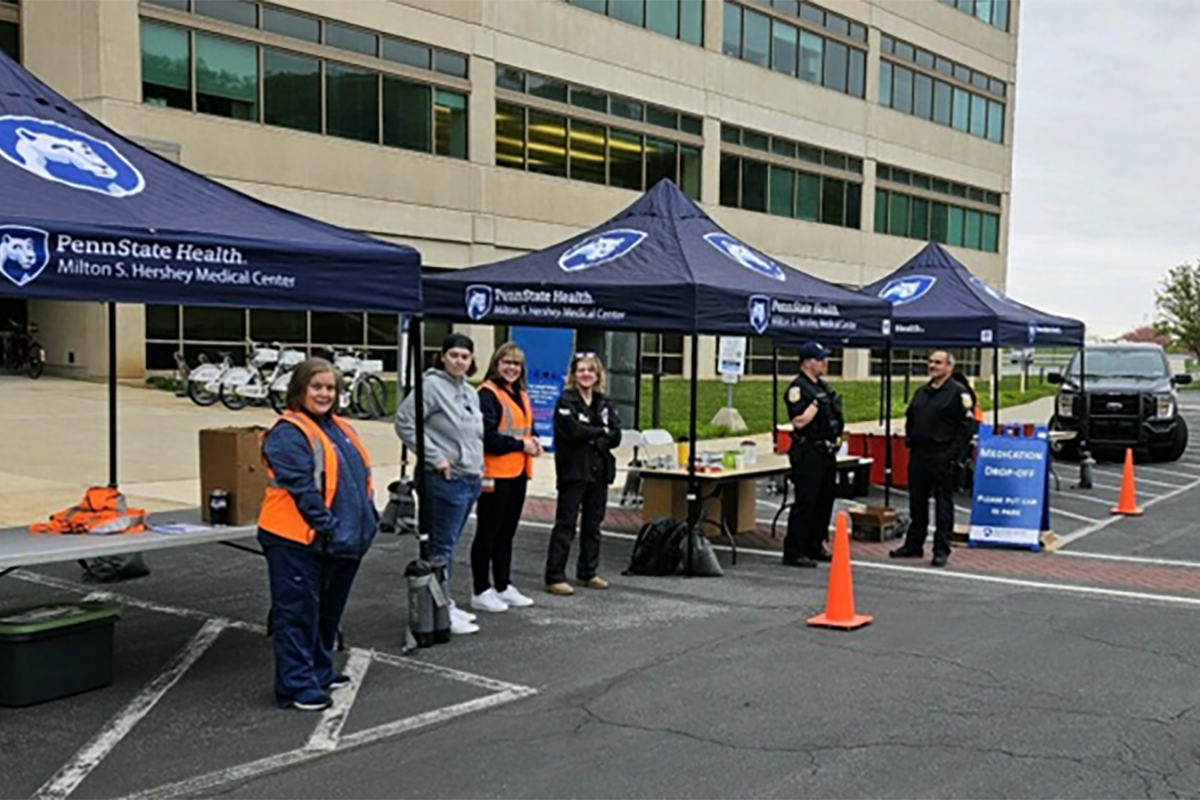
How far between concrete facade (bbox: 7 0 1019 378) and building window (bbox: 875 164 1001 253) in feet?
2.36

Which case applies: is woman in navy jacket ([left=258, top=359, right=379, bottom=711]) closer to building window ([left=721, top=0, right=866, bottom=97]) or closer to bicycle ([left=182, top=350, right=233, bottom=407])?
bicycle ([left=182, top=350, right=233, bottom=407])

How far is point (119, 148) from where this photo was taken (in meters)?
7.28

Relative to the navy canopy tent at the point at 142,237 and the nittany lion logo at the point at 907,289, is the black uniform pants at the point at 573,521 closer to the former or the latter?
the navy canopy tent at the point at 142,237

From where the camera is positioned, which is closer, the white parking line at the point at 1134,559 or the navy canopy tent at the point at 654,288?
the navy canopy tent at the point at 654,288

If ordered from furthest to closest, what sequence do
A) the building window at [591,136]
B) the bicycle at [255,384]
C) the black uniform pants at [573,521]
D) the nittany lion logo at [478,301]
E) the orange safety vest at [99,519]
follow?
1. the building window at [591,136]
2. the bicycle at [255,384]
3. the nittany lion logo at [478,301]
4. the black uniform pants at [573,521]
5. the orange safety vest at [99,519]

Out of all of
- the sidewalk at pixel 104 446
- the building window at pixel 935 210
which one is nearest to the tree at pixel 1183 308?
the building window at pixel 935 210

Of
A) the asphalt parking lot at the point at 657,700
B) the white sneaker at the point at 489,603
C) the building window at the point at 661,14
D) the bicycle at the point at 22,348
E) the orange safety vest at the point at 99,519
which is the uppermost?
the building window at the point at 661,14

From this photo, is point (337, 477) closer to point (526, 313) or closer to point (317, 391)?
point (317, 391)

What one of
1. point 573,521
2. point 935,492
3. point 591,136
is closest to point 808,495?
point 935,492

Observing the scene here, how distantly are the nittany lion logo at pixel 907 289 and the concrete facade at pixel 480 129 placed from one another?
1578 cm

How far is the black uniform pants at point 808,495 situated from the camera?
10.6m

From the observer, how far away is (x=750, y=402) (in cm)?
3003

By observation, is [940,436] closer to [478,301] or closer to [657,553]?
[657,553]

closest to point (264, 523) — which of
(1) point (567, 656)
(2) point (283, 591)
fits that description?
(2) point (283, 591)
